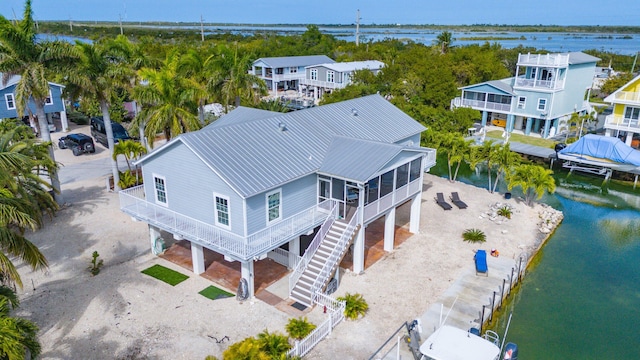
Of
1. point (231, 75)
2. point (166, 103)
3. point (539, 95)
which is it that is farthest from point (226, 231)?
point (539, 95)

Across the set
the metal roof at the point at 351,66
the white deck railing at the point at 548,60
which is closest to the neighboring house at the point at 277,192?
the white deck railing at the point at 548,60

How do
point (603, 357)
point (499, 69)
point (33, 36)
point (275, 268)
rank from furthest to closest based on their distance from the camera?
point (499, 69), point (33, 36), point (275, 268), point (603, 357)

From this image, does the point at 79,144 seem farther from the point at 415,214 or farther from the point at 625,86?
the point at 625,86

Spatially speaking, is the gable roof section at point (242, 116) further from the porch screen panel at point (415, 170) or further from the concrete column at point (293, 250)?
the porch screen panel at point (415, 170)

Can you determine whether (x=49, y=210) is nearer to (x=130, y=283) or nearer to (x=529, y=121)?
(x=130, y=283)

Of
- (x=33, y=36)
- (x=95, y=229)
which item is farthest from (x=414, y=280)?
(x=33, y=36)

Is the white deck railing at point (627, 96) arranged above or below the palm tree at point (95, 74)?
below

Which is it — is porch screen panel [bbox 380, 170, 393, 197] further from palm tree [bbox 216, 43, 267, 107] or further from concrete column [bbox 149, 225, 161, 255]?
palm tree [bbox 216, 43, 267, 107]
